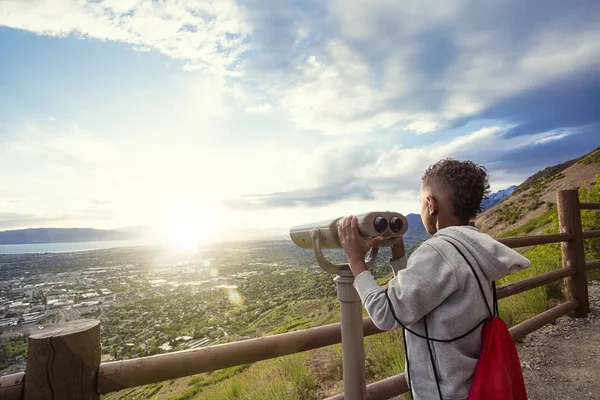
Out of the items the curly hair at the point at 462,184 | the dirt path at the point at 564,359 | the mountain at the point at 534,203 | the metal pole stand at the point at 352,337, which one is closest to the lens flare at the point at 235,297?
the mountain at the point at 534,203

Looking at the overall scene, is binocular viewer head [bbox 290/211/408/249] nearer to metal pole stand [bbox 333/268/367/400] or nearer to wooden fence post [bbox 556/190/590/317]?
metal pole stand [bbox 333/268/367/400]

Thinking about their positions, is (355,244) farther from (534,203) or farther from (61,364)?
(534,203)

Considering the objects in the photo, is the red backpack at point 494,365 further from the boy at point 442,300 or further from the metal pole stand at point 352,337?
the metal pole stand at point 352,337

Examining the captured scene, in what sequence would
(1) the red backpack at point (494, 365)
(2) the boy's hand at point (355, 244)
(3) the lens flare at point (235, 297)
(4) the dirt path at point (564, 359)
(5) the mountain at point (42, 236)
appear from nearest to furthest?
(1) the red backpack at point (494, 365) → (2) the boy's hand at point (355, 244) → (4) the dirt path at point (564, 359) → (3) the lens flare at point (235, 297) → (5) the mountain at point (42, 236)

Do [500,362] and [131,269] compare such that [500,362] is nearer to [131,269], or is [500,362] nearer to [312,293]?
[312,293]

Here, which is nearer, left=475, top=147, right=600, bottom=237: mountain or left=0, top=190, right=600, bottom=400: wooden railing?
left=0, top=190, right=600, bottom=400: wooden railing

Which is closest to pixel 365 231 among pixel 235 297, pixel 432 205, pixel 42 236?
pixel 432 205

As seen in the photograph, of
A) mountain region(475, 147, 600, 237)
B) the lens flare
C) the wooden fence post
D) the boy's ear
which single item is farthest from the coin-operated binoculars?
the lens flare

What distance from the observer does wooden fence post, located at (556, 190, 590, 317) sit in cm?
464

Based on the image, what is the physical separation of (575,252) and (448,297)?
188 inches

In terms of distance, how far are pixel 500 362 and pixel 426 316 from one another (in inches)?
11.1

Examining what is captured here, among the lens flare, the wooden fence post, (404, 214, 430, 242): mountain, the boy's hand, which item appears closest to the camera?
the boy's hand

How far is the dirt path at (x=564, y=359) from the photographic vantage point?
330 cm

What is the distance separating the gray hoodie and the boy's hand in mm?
98
